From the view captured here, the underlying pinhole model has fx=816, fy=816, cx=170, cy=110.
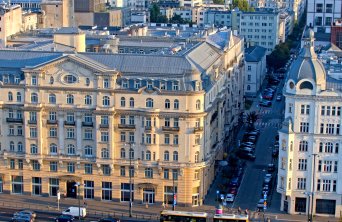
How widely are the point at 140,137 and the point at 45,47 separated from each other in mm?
29737

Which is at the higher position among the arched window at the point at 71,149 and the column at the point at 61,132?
the column at the point at 61,132

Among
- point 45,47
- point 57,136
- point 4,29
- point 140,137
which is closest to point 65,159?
point 57,136

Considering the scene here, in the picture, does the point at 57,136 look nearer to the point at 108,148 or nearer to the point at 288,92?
the point at 108,148

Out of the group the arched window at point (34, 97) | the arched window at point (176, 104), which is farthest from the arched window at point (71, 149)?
the arched window at point (176, 104)

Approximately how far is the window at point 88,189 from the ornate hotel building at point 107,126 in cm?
14

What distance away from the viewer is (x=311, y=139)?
106 meters

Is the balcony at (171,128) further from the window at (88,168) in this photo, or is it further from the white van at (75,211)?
the white van at (75,211)

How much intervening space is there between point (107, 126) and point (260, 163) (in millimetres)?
31959

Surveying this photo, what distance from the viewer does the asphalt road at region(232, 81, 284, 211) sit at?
113 metres

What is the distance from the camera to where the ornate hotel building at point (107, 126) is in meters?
109

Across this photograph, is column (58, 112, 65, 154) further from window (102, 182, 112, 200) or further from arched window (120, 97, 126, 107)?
arched window (120, 97, 126, 107)

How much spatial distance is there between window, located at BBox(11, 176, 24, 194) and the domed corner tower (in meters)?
39.3

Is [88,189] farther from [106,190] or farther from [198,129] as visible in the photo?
[198,129]

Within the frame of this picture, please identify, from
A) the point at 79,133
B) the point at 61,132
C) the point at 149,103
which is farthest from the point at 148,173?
the point at 61,132
